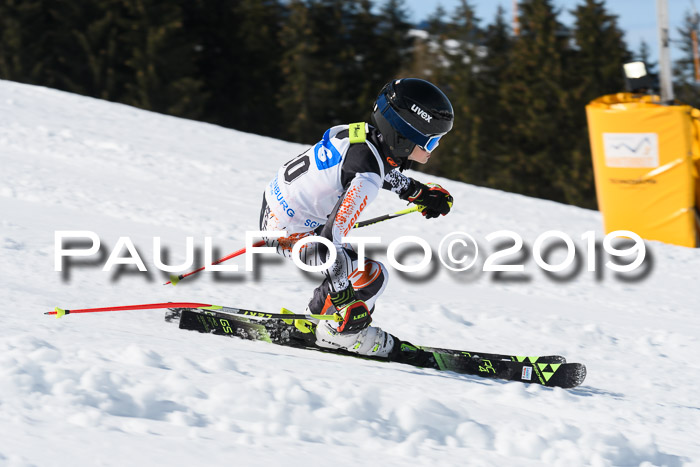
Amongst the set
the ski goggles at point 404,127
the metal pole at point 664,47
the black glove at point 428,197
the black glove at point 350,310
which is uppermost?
the metal pole at point 664,47

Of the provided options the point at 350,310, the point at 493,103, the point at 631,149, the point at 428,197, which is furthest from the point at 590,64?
the point at 350,310

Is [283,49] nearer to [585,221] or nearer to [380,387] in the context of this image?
[585,221]

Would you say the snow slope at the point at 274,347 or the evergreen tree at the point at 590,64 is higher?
the evergreen tree at the point at 590,64

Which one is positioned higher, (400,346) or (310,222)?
(310,222)

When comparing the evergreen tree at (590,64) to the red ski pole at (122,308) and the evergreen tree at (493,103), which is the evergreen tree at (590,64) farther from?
the red ski pole at (122,308)

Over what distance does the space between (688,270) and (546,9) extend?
109 ft

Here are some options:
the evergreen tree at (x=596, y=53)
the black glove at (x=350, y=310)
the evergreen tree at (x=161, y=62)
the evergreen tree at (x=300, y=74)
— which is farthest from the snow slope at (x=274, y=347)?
the evergreen tree at (x=596, y=53)

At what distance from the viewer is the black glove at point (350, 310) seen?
3893 millimetres

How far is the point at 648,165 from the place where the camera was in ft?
28.1

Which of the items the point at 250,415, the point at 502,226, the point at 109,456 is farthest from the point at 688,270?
the point at 109,456

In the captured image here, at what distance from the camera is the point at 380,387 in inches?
136

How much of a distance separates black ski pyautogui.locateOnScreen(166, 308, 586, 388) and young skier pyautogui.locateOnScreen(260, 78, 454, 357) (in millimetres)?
227

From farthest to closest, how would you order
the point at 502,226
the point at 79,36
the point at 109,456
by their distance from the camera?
the point at 79,36 → the point at 502,226 → the point at 109,456

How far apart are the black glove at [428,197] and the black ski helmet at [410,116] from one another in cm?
32
